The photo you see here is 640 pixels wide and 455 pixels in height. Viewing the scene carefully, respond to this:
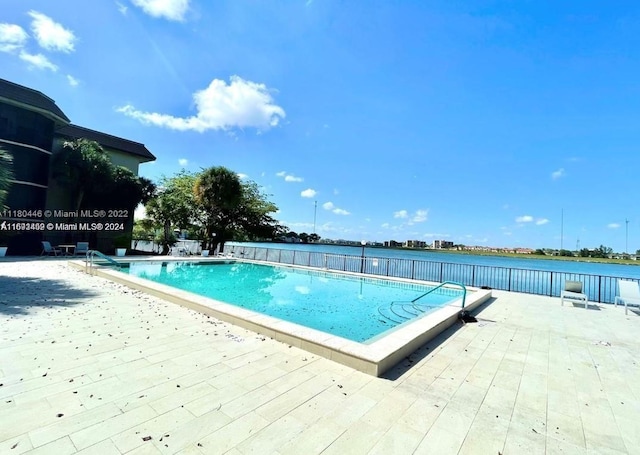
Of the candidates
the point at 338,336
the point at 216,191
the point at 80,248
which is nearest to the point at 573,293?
the point at 338,336

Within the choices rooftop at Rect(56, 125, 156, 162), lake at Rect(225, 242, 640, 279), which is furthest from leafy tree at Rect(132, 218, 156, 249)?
lake at Rect(225, 242, 640, 279)

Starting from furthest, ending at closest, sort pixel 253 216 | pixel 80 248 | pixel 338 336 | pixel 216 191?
pixel 253 216, pixel 216 191, pixel 80 248, pixel 338 336

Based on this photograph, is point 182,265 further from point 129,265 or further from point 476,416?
point 476,416

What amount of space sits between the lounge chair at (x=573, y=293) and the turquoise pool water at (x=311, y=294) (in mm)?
2647

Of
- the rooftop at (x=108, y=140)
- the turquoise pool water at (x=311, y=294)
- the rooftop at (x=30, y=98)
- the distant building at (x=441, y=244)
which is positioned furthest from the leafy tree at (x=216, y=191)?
the distant building at (x=441, y=244)

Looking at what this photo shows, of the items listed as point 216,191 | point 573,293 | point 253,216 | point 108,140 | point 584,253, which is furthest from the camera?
point 584,253

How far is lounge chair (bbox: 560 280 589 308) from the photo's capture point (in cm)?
791

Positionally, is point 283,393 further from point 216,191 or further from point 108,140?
point 108,140

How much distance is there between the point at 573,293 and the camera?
8156 mm

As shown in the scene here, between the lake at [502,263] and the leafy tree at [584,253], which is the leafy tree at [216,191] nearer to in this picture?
the lake at [502,263]

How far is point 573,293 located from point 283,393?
9.15 metres

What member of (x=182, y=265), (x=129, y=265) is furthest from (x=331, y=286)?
(x=129, y=265)

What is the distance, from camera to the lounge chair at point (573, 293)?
7.91 meters

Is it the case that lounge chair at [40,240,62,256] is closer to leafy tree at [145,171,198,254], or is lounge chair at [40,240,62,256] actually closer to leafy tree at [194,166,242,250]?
leafy tree at [145,171,198,254]
